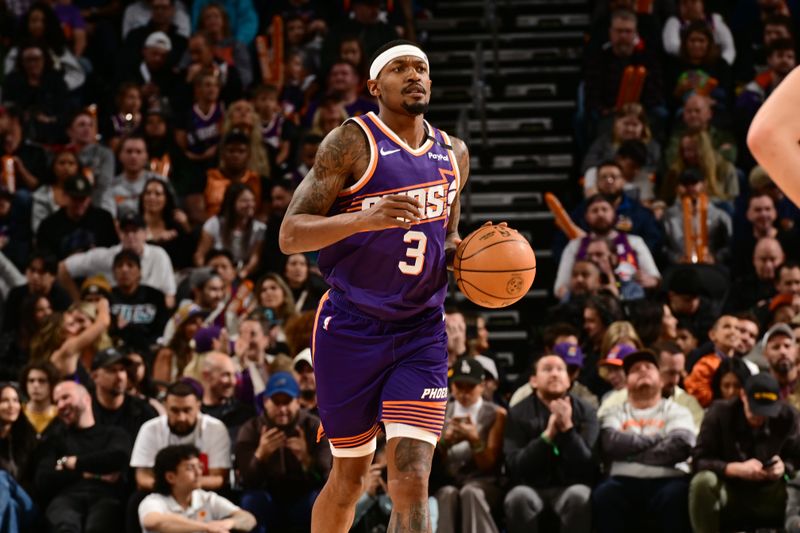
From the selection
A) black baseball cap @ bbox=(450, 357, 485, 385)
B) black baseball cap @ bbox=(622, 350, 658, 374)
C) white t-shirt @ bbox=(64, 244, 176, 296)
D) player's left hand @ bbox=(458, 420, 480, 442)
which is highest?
white t-shirt @ bbox=(64, 244, 176, 296)

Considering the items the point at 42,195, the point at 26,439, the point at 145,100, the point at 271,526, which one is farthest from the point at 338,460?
the point at 145,100

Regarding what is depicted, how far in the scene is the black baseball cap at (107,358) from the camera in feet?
33.0

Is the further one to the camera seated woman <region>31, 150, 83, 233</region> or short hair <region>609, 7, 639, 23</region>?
short hair <region>609, 7, 639, 23</region>

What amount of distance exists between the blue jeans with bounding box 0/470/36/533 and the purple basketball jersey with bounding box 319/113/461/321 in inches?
171

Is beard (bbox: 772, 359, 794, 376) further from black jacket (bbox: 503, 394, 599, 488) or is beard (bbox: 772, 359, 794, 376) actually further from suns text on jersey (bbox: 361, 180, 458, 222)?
suns text on jersey (bbox: 361, 180, 458, 222)

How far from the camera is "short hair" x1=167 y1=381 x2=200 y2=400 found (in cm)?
945

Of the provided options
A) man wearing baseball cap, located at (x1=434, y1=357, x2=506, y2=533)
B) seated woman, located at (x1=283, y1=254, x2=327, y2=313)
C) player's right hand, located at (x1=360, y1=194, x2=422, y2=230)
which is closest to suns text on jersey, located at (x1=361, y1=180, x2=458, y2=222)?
player's right hand, located at (x1=360, y1=194, x2=422, y2=230)

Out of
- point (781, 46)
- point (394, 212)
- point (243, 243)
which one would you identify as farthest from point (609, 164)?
point (394, 212)

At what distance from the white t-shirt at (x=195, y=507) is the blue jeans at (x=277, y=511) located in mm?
164

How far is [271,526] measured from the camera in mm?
9367

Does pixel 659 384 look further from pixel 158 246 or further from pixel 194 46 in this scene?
pixel 194 46

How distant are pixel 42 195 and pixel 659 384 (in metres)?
6.68

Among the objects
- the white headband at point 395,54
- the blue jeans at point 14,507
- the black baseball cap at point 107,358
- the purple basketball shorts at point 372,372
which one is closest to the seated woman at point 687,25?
the black baseball cap at point 107,358

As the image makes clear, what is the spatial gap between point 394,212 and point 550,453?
4531 mm
